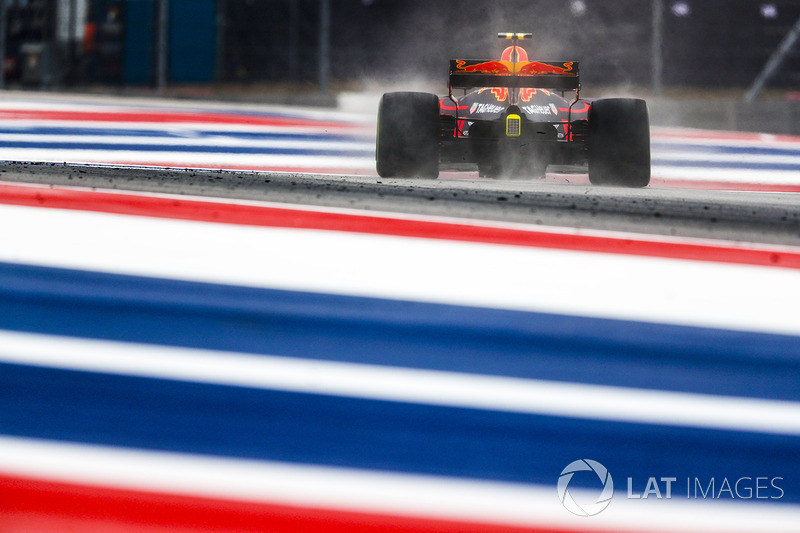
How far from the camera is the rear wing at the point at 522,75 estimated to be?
9.68ft

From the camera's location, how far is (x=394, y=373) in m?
1.29

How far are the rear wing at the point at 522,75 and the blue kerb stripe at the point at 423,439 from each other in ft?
6.41

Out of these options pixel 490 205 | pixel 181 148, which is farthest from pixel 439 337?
pixel 181 148

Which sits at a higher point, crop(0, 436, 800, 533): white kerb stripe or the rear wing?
the rear wing

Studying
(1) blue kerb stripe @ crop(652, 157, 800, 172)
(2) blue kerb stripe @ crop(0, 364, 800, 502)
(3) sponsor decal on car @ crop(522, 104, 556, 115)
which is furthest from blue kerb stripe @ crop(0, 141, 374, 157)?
(2) blue kerb stripe @ crop(0, 364, 800, 502)

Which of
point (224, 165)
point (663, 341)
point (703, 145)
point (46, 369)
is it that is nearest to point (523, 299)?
point (663, 341)

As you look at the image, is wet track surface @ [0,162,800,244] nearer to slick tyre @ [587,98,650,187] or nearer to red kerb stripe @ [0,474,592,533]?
red kerb stripe @ [0,474,592,533]

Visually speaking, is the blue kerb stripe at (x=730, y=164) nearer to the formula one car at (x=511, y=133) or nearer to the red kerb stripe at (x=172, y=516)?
the formula one car at (x=511, y=133)

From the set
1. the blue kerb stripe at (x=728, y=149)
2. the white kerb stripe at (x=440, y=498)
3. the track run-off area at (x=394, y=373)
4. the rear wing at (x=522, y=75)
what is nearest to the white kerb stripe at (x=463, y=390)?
the track run-off area at (x=394, y=373)

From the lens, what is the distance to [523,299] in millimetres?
1338

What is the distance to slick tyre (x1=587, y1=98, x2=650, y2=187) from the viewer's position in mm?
2873

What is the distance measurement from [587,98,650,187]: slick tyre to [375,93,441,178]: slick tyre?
24.8 inches

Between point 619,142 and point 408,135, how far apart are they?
0.84 meters

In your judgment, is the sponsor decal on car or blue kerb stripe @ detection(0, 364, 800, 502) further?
the sponsor decal on car
